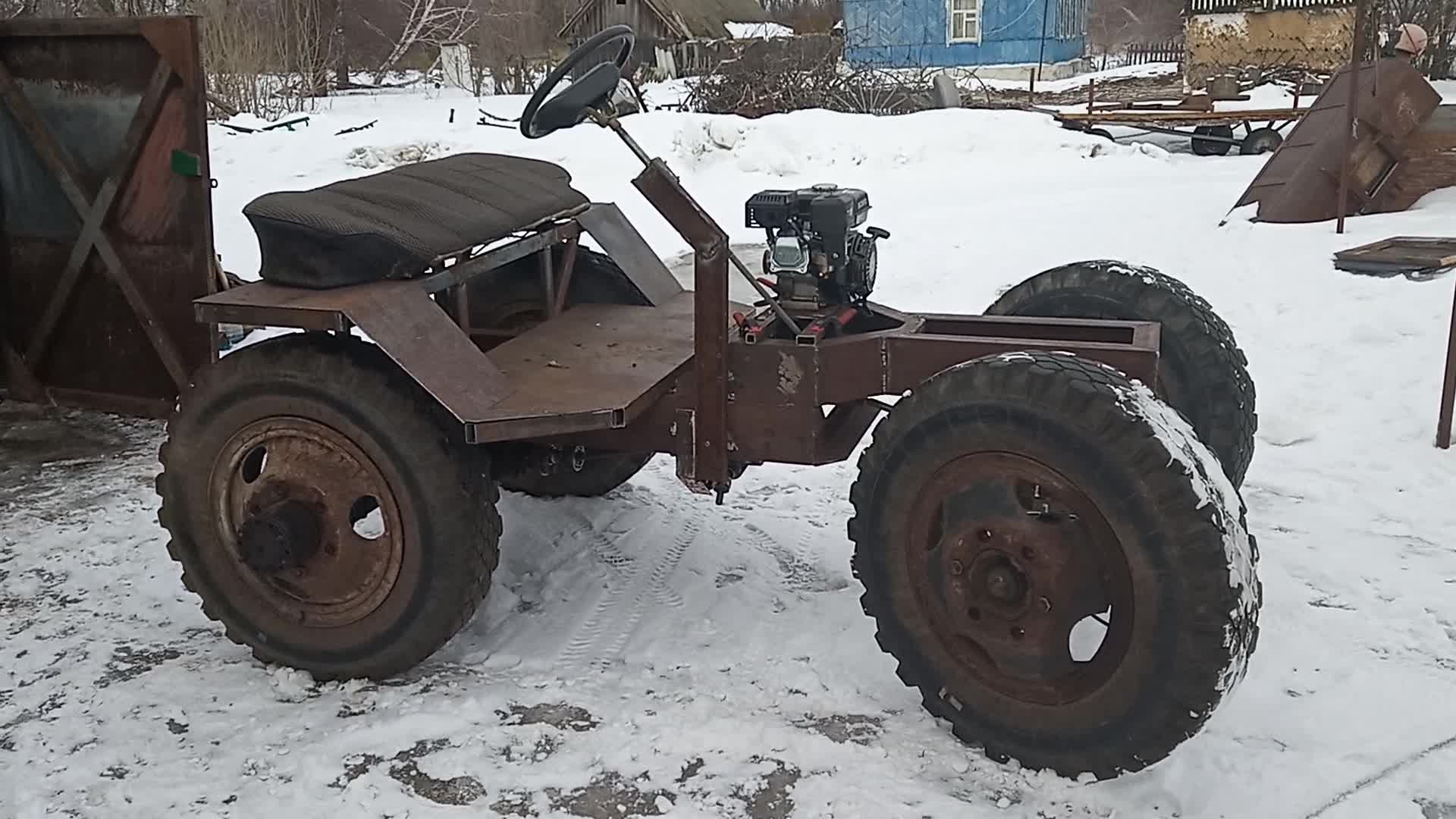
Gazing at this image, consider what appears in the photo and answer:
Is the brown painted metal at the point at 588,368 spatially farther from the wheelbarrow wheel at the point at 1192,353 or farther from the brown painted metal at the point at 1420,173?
the brown painted metal at the point at 1420,173

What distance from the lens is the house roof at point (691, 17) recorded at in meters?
36.4

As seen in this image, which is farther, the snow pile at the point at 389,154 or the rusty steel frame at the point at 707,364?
the snow pile at the point at 389,154

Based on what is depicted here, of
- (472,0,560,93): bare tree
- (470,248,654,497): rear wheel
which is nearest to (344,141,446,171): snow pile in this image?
(470,248,654,497): rear wheel

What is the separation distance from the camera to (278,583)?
3.49 metres

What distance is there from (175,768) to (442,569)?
2.55ft

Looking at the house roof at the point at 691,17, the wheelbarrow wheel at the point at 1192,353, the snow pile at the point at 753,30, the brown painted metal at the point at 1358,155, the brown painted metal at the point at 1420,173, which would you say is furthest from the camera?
the snow pile at the point at 753,30

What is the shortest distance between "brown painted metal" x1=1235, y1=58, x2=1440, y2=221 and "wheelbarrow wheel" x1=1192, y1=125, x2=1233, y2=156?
7.16 m

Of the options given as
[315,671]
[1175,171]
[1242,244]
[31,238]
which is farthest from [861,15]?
[315,671]

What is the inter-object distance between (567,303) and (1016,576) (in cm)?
226

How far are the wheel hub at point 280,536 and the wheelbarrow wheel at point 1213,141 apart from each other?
15.5 m

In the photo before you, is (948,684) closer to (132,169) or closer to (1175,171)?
(132,169)

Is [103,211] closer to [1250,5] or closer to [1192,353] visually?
[1192,353]

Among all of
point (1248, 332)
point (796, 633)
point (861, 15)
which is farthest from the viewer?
point (861, 15)

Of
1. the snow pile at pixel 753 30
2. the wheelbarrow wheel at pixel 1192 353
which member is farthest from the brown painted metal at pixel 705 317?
the snow pile at pixel 753 30
